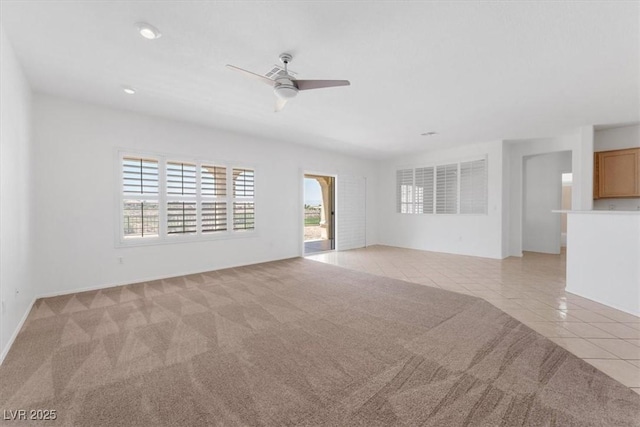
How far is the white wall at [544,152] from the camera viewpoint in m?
5.02

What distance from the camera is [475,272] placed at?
189 inches

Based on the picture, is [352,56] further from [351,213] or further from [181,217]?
[351,213]

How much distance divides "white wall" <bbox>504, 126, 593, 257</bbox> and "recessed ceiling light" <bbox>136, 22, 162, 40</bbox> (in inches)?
277

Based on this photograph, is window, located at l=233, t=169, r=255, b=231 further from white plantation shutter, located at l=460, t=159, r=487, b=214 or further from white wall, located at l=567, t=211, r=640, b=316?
white wall, located at l=567, t=211, r=640, b=316

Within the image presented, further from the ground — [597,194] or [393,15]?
[393,15]

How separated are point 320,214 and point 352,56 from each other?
9.06m

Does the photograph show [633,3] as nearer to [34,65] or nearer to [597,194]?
[597,194]

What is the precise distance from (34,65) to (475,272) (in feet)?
22.7

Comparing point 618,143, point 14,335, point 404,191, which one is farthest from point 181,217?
point 618,143

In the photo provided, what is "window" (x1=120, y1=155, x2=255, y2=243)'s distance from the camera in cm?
422

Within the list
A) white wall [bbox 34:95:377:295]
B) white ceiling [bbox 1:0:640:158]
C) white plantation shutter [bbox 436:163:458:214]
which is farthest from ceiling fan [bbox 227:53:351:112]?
white plantation shutter [bbox 436:163:458:214]

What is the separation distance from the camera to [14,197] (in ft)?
8.43

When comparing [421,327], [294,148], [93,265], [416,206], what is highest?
[294,148]

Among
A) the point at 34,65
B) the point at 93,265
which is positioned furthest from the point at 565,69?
the point at 93,265
